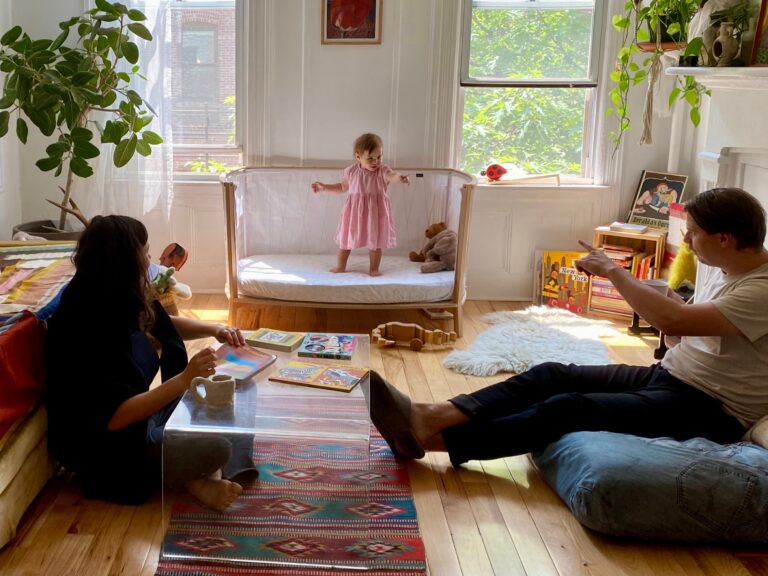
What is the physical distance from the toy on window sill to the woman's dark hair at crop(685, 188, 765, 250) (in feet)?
5.85

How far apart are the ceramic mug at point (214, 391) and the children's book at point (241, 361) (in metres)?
0.13

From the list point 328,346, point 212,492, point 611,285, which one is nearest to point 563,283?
point 611,285

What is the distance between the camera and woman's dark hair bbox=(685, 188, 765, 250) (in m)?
2.54

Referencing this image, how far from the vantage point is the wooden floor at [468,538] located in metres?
2.29

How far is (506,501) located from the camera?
2676mm

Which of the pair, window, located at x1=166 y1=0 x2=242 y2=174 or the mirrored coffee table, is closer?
the mirrored coffee table

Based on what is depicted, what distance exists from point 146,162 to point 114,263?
240 centimetres

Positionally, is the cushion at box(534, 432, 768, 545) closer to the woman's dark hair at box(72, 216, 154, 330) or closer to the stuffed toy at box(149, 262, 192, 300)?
the woman's dark hair at box(72, 216, 154, 330)

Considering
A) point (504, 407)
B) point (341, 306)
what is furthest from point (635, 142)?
point (504, 407)

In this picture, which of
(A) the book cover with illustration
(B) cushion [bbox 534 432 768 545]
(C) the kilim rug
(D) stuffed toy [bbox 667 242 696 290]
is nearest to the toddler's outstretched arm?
(A) the book cover with illustration

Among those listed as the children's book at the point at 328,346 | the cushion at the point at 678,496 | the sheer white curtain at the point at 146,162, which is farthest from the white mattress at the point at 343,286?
the cushion at the point at 678,496

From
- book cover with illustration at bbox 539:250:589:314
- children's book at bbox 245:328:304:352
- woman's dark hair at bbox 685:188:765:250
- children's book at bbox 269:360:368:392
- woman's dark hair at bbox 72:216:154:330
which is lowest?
book cover with illustration at bbox 539:250:589:314

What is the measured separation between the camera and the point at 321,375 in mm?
2645

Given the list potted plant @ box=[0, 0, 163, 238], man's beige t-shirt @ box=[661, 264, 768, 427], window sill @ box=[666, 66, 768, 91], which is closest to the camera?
man's beige t-shirt @ box=[661, 264, 768, 427]
